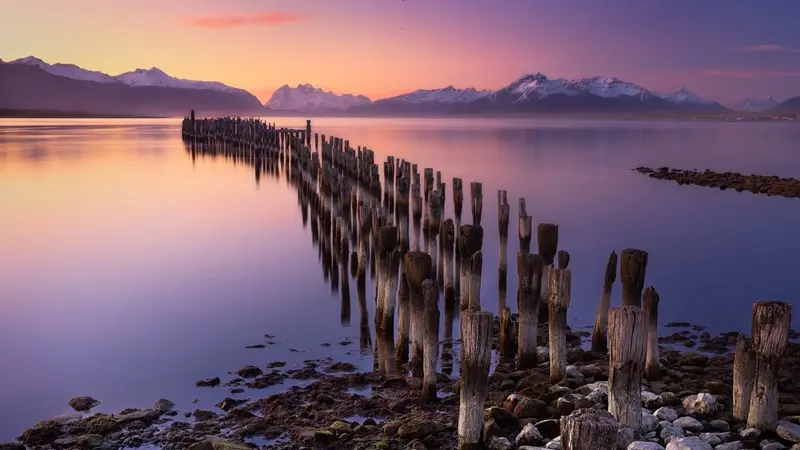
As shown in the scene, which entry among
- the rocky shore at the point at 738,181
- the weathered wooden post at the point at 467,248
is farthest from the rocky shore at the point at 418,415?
the rocky shore at the point at 738,181

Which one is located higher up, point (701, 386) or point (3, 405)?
point (701, 386)

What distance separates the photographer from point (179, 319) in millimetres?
12461

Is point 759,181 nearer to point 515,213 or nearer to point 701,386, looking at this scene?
point 515,213

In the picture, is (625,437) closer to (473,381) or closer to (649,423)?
(649,423)

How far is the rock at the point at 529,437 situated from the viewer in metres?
6.23

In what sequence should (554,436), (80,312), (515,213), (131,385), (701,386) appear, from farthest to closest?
(515,213)
(80,312)
(131,385)
(701,386)
(554,436)

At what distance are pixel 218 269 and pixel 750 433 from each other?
12.5 metres

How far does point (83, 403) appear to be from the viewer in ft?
28.1

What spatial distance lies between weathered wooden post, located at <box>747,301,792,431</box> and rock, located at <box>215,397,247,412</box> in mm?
5249

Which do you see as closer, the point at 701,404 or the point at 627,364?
the point at 627,364

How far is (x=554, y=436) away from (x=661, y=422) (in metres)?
0.95

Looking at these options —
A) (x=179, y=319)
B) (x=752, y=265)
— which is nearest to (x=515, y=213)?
(x=752, y=265)

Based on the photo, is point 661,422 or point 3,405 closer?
point 661,422

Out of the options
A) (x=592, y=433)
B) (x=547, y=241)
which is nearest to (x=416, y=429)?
(x=592, y=433)
